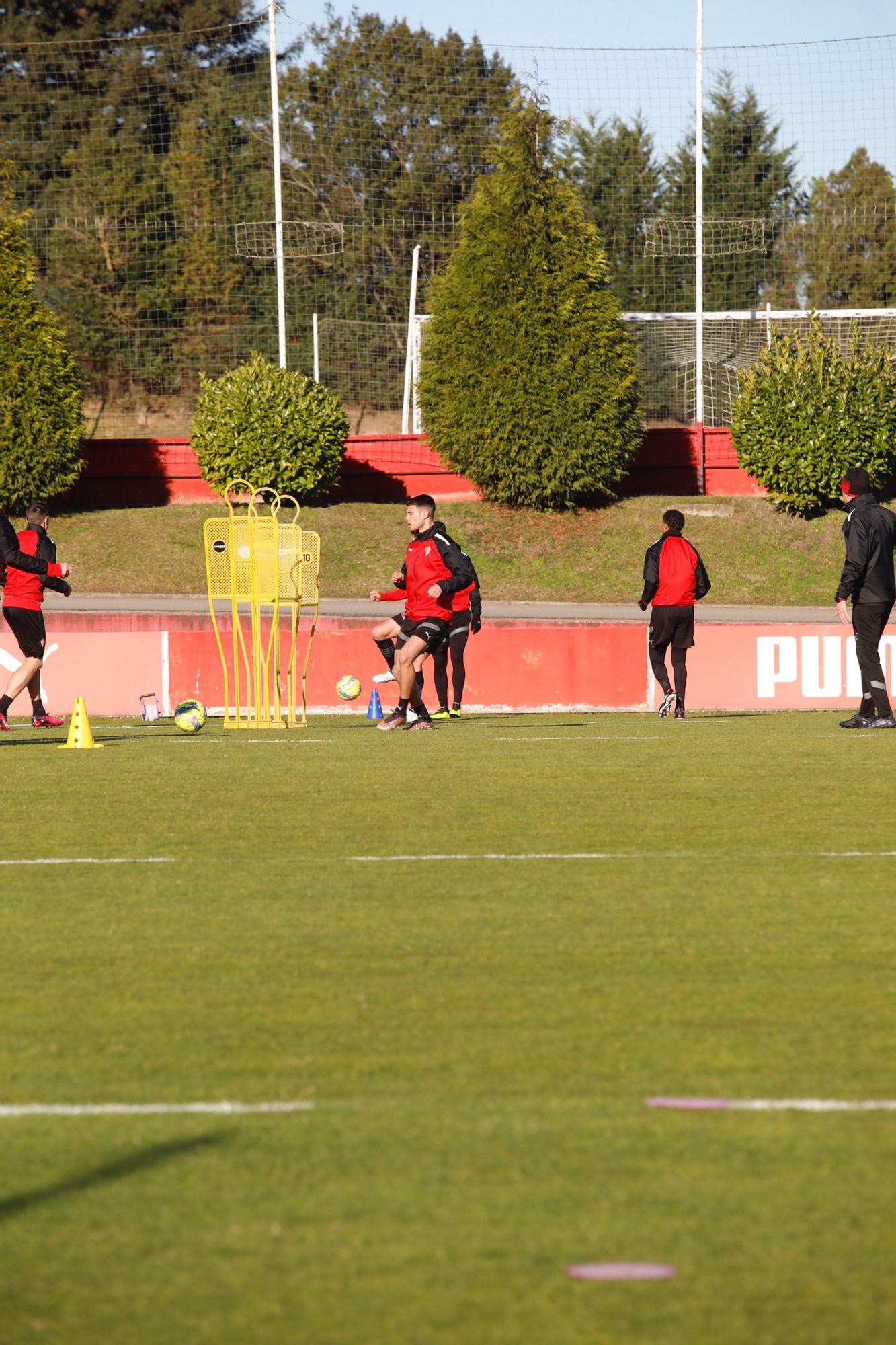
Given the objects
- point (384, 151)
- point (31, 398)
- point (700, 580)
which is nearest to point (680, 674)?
point (700, 580)

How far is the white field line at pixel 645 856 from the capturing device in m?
8.07

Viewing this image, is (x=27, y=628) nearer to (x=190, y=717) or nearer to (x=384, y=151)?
(x=190, y=717)

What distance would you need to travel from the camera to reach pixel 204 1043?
484 centimetres

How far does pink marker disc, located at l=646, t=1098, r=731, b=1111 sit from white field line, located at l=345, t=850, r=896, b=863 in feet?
12.6

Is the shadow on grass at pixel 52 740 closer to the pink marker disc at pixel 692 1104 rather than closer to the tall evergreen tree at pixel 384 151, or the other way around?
the pink marker disc at pixel 692 1104

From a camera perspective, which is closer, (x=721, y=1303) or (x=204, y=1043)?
(x=721, y=1303)

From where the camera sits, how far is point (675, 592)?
17.7m

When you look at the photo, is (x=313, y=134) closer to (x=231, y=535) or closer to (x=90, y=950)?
(x=231, y=535)

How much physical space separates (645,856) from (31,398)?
106 ft

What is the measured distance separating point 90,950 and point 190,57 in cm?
5807

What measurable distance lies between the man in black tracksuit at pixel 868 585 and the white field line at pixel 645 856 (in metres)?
7.55

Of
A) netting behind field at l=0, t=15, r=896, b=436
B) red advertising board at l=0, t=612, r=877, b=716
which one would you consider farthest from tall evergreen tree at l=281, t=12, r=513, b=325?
red advertising board at l=0, t=612, r=877, b=716

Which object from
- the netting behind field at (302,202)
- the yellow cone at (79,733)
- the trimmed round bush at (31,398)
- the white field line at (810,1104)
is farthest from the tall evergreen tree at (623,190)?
the white field line at (810,1104)

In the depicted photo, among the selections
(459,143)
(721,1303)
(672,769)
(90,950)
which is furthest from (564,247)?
(721,1303)
